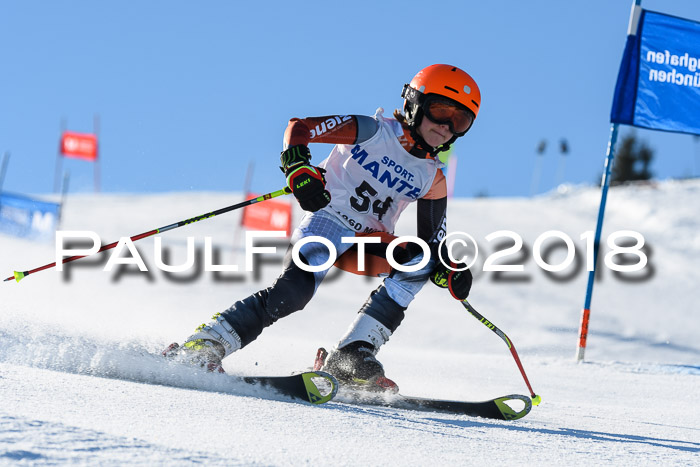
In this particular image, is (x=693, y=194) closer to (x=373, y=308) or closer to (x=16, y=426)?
(x=373, y=308)

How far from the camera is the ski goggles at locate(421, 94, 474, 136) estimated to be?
12.6 feet

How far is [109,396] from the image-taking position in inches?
97.4

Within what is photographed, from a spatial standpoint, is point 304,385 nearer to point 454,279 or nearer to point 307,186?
point 307,186

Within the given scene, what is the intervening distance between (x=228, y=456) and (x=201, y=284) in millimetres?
10380

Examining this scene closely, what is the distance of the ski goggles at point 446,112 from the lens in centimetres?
384

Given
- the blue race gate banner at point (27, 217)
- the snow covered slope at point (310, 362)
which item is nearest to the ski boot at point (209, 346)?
the snow covered slope at point (310, 362)

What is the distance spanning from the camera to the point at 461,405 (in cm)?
339

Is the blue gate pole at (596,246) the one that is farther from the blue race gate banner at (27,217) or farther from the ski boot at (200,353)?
the blue race gate banner at (27,217)

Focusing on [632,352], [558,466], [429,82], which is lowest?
[632,352]

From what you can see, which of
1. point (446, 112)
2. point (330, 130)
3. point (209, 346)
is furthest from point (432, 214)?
point (209, 346)

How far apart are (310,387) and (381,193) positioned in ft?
4.22

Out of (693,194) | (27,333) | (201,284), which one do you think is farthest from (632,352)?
(693,194)

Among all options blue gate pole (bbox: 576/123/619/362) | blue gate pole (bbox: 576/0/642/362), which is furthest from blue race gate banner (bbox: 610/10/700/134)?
blue gate pole (bbox: 576/123/619/362)

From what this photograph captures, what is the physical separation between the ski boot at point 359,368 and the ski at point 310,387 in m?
0.70
